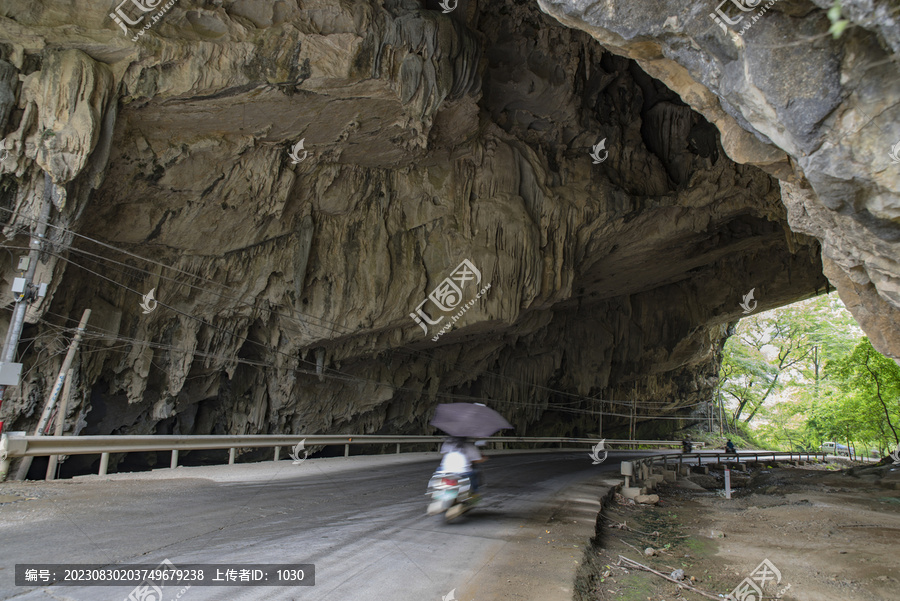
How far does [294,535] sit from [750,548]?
6091 millimetres

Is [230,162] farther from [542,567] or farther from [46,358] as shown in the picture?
[542,567]

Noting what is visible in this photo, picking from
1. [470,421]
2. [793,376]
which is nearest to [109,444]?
[470,421]

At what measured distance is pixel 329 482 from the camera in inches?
349

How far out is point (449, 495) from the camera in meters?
6.33

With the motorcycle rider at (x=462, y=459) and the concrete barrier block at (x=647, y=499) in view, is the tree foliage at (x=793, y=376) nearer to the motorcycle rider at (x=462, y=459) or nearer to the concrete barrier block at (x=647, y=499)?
the concrete barrier block at (x=647, y=499)

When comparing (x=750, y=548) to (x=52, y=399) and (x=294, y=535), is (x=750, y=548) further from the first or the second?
(x=52, y=399)

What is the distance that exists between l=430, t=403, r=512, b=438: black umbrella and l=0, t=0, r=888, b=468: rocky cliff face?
4.25 meters

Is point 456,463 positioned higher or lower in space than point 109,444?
higher

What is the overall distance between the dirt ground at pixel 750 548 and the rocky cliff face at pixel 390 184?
2.72 m

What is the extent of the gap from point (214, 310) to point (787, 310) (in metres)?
38.6

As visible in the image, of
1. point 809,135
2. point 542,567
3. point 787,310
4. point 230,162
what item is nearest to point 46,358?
point 230,162

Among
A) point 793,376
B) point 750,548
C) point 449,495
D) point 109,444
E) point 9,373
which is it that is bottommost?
point 750,548

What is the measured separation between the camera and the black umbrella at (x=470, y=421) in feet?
21.5

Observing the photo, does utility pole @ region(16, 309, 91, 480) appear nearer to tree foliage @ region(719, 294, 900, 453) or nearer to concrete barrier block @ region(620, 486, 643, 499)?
concrete barrier block @ region(620, 486, 643, 499)
